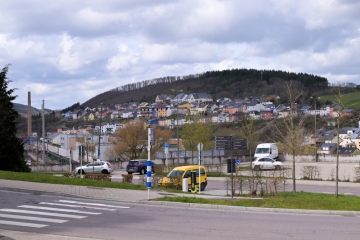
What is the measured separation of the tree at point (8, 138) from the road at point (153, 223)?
15.3 meters

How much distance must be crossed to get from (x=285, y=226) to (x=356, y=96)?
4759 inches

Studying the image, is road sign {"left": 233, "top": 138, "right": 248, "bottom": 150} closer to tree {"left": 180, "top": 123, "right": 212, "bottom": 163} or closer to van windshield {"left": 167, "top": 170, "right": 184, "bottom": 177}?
van windshield {"left": 167, "top": 170, "right": 184, "bottom": 177}

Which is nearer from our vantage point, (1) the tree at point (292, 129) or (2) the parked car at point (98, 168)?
(1) the tree at point (292, 129)

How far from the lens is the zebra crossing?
47.7 feet

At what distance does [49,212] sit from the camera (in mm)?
16375

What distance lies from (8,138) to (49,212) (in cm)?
1874

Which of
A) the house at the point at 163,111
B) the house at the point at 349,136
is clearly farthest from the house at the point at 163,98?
the house at the point at 349,136

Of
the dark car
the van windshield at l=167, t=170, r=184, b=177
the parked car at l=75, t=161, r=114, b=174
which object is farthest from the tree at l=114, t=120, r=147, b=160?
the van windshield at l=167, t=170, r=184, b=177

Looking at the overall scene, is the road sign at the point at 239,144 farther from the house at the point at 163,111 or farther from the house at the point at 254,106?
the house at the point at 163,111

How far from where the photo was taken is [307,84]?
640ft

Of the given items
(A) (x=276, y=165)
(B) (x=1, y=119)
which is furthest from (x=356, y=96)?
(B) (x=1, y=119)

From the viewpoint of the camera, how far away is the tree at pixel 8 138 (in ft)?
110

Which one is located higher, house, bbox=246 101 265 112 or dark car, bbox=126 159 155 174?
house, bbox=246 101 265 112

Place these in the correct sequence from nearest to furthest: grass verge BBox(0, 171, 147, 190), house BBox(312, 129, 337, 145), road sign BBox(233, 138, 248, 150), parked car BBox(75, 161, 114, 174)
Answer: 1. road sign BBox(233, 138, 248, 150)
2. grass verge BBox(0, 171, 147, 190)
3. parked car BBox(75, 161, 114, 174)
4. house BBox(312, 129, 337, 145)
